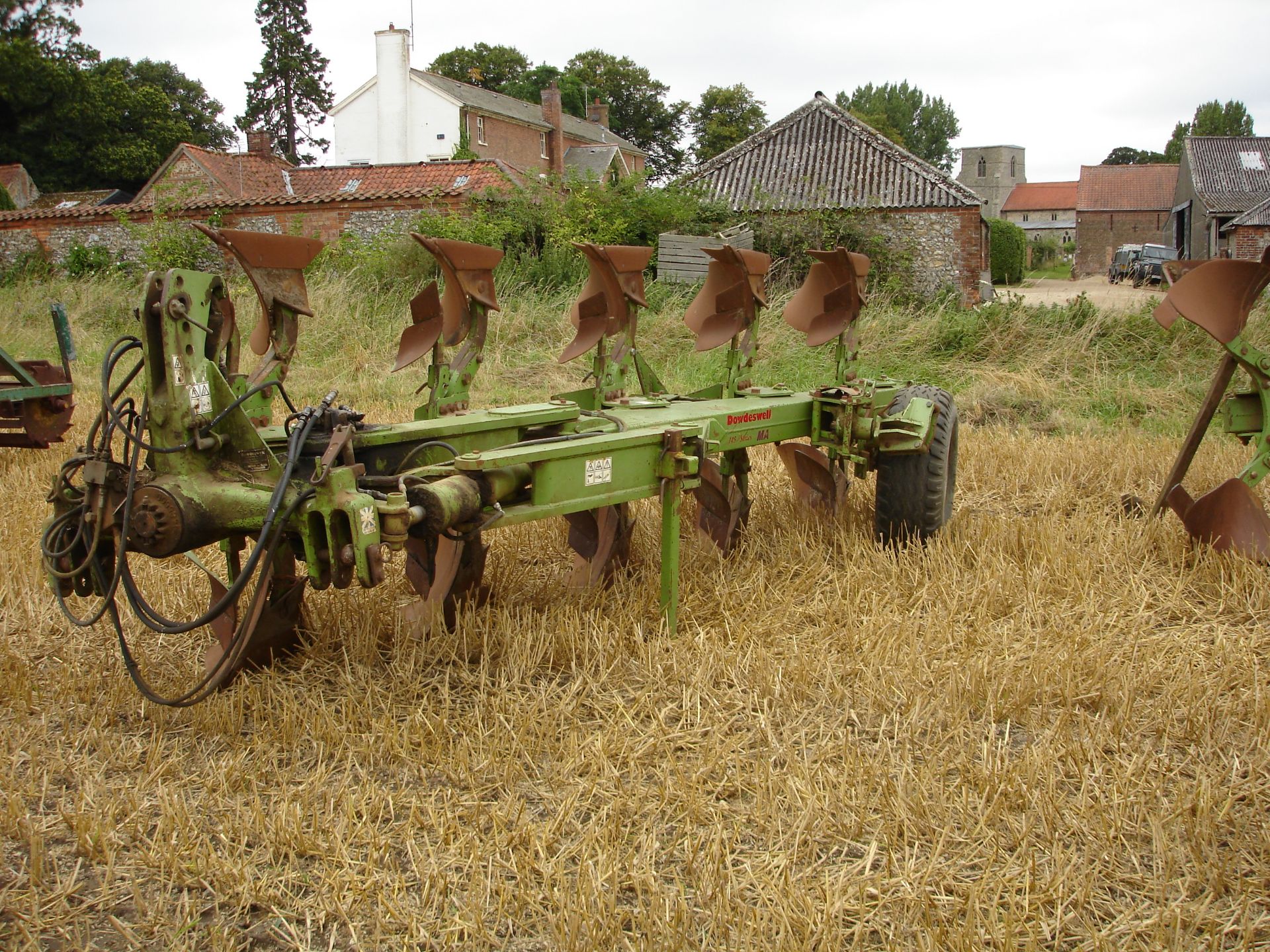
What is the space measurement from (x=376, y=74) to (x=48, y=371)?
36.8m

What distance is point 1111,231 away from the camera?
55.9 m

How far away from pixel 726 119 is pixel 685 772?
2046 inches

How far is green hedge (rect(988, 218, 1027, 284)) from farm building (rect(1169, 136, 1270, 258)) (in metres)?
5.62

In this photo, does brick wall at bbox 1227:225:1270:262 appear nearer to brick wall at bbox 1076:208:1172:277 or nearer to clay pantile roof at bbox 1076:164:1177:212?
brick wall at bbox 1076:208:1172:277

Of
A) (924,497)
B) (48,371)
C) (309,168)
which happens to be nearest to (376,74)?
(309,168)

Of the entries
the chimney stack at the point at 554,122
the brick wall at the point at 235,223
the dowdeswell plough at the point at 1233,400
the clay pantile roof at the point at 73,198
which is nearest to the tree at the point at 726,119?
the chimney stack at the point at 554,122

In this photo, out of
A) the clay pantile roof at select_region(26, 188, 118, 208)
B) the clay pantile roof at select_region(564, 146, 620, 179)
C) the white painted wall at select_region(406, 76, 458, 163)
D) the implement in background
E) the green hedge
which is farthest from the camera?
the clay pantile roof at select_region(564, 146, 620, 179)

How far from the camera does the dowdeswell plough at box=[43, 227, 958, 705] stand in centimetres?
285

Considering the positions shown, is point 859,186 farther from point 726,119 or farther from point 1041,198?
point 1041,198

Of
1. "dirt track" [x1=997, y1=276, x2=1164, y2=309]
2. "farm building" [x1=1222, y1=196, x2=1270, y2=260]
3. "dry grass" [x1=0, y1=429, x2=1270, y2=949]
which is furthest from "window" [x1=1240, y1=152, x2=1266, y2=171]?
"dry grass" [x1=0, y1=429, x2=1270, y2=949]

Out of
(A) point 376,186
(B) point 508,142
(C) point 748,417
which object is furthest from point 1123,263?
(C) point 748,417

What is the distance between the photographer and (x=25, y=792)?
2.71 metres

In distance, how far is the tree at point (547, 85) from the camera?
173 feet

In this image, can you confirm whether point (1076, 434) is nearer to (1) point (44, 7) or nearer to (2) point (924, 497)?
(2) point (924, 497)
